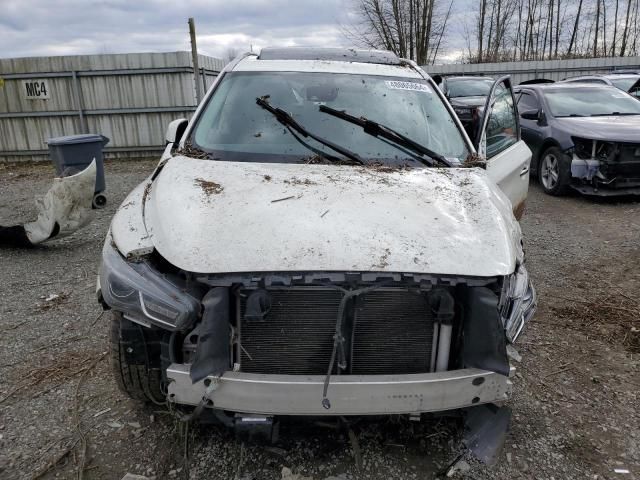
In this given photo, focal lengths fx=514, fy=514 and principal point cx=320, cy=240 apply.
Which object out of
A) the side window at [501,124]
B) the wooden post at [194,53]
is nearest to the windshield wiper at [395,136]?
the side window at [501,124]

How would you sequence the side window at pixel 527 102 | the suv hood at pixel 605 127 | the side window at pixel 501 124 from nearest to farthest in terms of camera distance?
1. the side window at pixel 501 124
2. the suv hood at pixel 605 127
3. the side window at pixel 527 102

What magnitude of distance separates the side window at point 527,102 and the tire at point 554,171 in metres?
0.99

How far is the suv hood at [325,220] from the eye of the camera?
2104mm

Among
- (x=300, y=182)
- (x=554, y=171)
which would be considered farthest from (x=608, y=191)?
(x=300, y=182)

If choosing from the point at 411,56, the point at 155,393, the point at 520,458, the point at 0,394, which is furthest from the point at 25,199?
the point at 411,56

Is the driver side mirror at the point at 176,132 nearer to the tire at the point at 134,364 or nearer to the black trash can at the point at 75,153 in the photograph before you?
the tire at the point at 134,364

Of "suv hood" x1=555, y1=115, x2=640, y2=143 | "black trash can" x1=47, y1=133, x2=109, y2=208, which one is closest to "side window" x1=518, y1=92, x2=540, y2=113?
"suv hood" x1=555, y1=115, x2=640, y2=143

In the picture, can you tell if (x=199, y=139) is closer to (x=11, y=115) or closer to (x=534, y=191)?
(x=534, y=191)

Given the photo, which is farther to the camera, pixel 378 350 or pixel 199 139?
pixel 199 139

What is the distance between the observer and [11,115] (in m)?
12.1

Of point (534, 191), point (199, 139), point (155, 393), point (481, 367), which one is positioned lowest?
point (534, 191)

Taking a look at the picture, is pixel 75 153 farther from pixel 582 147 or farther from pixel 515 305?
pixel 582 147

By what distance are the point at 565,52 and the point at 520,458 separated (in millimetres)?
38695

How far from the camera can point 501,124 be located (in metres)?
4.29
